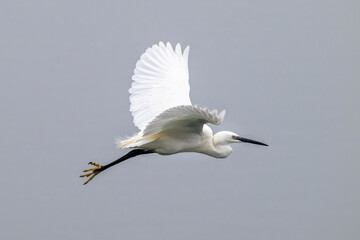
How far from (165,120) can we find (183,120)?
31 centimetres

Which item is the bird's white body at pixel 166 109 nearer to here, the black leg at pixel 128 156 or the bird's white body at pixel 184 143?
the bird's white body at pixel 184 143

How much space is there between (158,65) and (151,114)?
72 centimetres

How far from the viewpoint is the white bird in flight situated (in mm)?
7655

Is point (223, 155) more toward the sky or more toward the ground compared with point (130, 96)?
more toward the ground

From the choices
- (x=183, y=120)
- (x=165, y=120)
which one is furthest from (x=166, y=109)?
(x=165, y=120)

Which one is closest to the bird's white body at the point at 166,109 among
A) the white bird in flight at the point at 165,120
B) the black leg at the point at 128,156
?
the white bird in flight at the point at 165,120

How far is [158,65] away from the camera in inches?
340

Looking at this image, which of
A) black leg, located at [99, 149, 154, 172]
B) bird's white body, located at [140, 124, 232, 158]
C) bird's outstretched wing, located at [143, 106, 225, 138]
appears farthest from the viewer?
black leg, located at [99, 149, 154, 172]

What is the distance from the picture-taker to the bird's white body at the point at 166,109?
7.57 metres

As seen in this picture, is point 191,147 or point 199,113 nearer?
point 199,113

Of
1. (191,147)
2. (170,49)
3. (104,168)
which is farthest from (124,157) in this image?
(170,49)

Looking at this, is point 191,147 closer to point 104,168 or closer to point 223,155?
point 223,155

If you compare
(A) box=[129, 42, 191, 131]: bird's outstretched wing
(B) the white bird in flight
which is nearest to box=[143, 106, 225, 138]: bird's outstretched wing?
(B) the white bird in flight

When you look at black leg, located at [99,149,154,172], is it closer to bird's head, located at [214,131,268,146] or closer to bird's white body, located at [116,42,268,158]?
bird's white body, located at [116,42,268,158]
